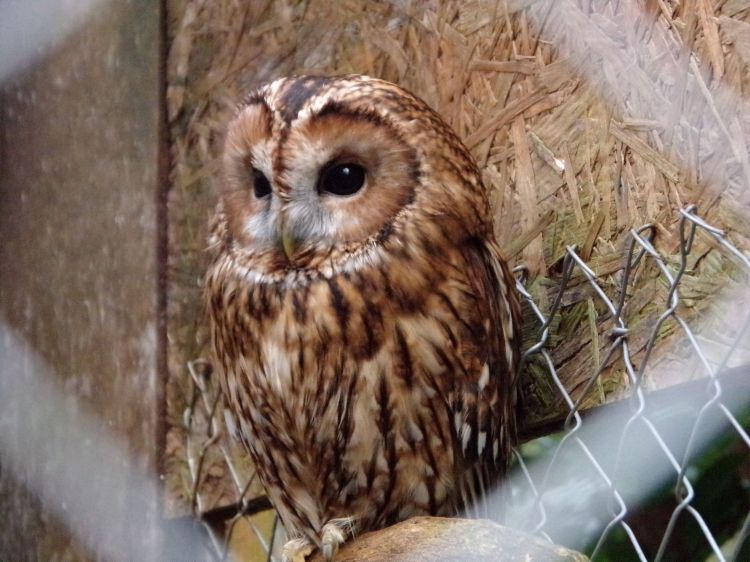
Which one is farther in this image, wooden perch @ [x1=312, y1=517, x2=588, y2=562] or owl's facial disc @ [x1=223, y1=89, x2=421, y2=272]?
owl's facial disc @ [x1=223, y1=89, x2=421, y2=272]

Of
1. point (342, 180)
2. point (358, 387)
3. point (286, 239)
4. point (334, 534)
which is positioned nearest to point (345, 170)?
point (342, 180)

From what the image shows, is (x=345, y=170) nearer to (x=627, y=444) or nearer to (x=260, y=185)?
(x=260, y=185)

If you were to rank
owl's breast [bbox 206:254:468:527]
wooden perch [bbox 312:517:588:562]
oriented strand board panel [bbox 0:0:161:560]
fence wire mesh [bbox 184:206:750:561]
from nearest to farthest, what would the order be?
wooden perch [bbox 312:517:588:562], fence wire mesh [bbox 184:206:750:561], owl's breast [bbox 206:254:468:527], oriented strand board panel [bbox 0:0:161:560]

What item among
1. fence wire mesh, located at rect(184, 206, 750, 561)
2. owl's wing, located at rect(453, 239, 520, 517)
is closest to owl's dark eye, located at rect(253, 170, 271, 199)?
owl's wing, located at rect(453, 239, 520, 517)

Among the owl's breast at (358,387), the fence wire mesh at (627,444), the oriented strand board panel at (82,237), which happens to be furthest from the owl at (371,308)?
the oriented strand board panel at (82,237)

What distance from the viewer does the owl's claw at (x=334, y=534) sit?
1.64 metres

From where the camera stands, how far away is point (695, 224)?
1.47 m

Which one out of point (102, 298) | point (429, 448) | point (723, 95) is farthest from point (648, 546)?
point (102, 298)

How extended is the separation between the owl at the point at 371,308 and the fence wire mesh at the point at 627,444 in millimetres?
130

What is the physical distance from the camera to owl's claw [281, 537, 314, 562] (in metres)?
1.78

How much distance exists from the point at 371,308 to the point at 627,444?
0.49 m

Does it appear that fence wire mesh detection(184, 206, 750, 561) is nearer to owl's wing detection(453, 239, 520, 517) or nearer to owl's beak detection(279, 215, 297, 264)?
owl's wing detection(453, 239, 520, 517)

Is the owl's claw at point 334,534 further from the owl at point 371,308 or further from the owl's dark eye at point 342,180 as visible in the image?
the owl's dark eye at point 342,180

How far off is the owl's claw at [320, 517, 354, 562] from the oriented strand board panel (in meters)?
0.56
